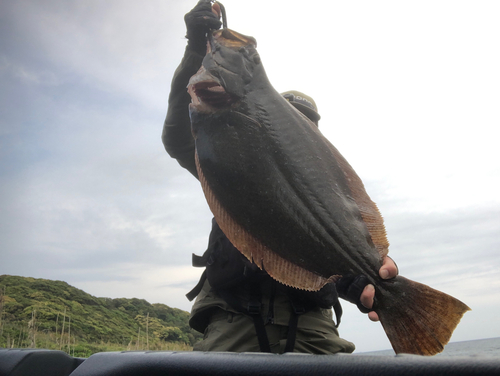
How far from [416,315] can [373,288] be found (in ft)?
0.96

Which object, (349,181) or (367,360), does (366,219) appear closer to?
(349,181)

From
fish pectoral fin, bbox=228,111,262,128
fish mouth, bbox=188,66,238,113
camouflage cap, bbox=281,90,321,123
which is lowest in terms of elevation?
fish pectoral fin, bbox=228,111,262,128

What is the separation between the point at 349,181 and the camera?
243cm

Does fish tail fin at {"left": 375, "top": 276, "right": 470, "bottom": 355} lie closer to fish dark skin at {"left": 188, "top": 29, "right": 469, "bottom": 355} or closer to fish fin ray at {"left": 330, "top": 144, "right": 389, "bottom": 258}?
fish dark skin at {"left": 188, "top": 29, "right": 469, "bottom": 355}

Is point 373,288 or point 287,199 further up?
point 287,199

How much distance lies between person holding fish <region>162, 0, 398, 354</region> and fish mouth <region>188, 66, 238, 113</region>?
531mm

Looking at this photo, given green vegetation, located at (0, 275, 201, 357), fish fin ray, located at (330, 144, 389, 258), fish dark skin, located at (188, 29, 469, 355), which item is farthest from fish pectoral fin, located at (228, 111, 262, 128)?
green vegetation, located at (0, 275, 201, 357)

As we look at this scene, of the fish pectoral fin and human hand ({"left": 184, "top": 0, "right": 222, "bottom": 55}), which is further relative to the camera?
human hand ({"left": 184, "top": 0, "right": 222, "bottom": 55})

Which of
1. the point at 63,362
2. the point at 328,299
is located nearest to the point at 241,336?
the point at 328,299

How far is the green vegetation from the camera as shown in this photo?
703 inches

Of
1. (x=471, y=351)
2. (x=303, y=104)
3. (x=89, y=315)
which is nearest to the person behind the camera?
(x=471, y=351)

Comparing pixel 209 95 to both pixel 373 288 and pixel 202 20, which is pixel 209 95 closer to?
pixel 202 20

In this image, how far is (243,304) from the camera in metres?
2.60

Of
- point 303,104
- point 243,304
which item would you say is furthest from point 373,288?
point 303,104
